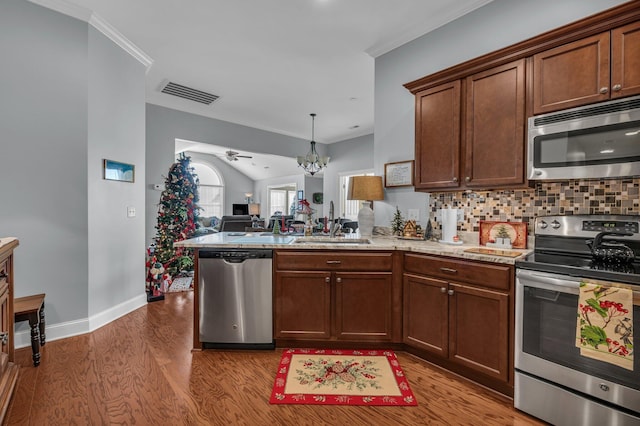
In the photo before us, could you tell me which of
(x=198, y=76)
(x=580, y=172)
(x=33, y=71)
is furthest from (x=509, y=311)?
(x=198, y=76)

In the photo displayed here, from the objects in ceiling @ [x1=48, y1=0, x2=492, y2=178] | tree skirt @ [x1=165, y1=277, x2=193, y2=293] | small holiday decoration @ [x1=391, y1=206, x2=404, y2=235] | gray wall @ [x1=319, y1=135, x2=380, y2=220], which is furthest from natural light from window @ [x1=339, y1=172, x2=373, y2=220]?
small holiday decoration @ [x1=391, y1=206, x2=404, y2=235]

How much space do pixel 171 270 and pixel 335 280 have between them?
3.29 m

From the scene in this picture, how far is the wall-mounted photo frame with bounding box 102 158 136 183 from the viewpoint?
3.23 meters

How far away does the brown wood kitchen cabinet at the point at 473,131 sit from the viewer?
2.19 metres

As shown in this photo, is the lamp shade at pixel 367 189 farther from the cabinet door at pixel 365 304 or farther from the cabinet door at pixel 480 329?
the cabinet door at pixel 480 329

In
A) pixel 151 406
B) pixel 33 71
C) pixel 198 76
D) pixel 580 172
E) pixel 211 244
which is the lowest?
pixel 151 406

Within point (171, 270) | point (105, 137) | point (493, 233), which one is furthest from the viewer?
point (171, 270)

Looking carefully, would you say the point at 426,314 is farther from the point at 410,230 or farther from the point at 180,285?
the point at 180,285

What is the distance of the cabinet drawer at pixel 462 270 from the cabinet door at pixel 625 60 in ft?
3.83

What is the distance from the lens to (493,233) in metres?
2.47

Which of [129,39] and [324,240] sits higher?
[129,39]

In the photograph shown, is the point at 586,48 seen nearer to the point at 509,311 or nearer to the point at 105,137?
the point at 509,311

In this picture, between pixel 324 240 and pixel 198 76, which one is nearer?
pixel 324 240

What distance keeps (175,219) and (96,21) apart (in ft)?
9.20
